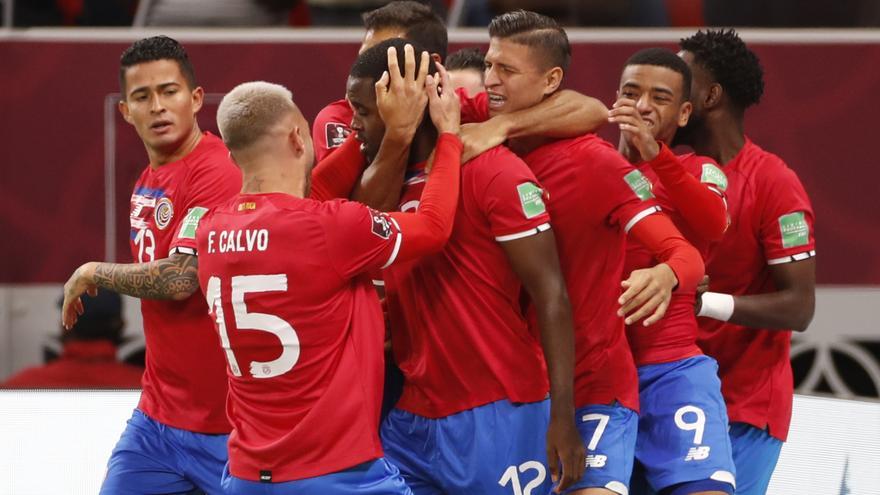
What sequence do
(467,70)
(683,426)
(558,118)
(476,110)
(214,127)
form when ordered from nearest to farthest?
(558,118)
(476,110)
(683,426)
(467,70)
(214,127)

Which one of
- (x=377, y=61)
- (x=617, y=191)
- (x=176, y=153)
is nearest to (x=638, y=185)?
(x=617, y=191)

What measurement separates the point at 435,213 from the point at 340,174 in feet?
1.44

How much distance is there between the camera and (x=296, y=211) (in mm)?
3197

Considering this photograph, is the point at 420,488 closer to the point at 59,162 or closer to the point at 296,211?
the point at 296,211

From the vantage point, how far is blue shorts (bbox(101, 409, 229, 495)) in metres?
4.09

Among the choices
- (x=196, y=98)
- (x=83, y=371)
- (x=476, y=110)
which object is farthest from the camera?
(x=83, y=371)

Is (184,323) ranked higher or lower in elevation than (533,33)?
lower

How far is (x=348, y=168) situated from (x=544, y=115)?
1.82 feet

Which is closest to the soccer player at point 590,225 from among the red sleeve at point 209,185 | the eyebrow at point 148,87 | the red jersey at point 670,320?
the red jersey at point 670,320

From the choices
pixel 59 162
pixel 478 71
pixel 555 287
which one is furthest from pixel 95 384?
pixel 555 287

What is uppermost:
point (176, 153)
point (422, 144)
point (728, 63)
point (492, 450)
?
point (728, 63)

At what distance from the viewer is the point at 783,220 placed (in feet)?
13.5

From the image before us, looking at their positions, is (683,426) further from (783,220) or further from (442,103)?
(442,103)

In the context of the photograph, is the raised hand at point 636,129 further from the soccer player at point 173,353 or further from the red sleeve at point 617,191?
the soccer player at point 173,353
